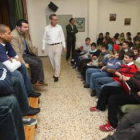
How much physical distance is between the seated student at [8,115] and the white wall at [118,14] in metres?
5.54

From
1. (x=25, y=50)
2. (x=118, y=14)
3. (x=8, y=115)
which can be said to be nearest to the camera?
(x=8, y=115)

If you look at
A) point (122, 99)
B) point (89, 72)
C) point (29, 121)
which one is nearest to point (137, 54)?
point (89, 72)

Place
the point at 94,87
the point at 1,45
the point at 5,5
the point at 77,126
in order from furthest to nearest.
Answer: the point at 5,5 → the point at 94,87 → the point at 77,126 → the point at 1,45

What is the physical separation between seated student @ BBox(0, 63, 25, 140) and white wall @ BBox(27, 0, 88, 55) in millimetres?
4818

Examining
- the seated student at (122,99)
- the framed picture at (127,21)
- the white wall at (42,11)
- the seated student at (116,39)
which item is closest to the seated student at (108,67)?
the seated student at (122,99)

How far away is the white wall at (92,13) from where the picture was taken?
584cm

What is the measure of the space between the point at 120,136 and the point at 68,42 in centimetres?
460

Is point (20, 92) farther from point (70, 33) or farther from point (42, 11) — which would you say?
point (42, 11)

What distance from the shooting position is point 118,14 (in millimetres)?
6309

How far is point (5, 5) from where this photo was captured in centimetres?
384

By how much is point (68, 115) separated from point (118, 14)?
533cm

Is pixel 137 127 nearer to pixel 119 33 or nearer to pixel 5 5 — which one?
pixel 5 5

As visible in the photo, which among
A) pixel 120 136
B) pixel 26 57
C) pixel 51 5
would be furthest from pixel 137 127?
pixel 51 5

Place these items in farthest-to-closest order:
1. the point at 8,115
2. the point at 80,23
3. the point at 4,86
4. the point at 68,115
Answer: the point at 80,23
the point at 68,115
the point at 4,86
the point at 8,115
